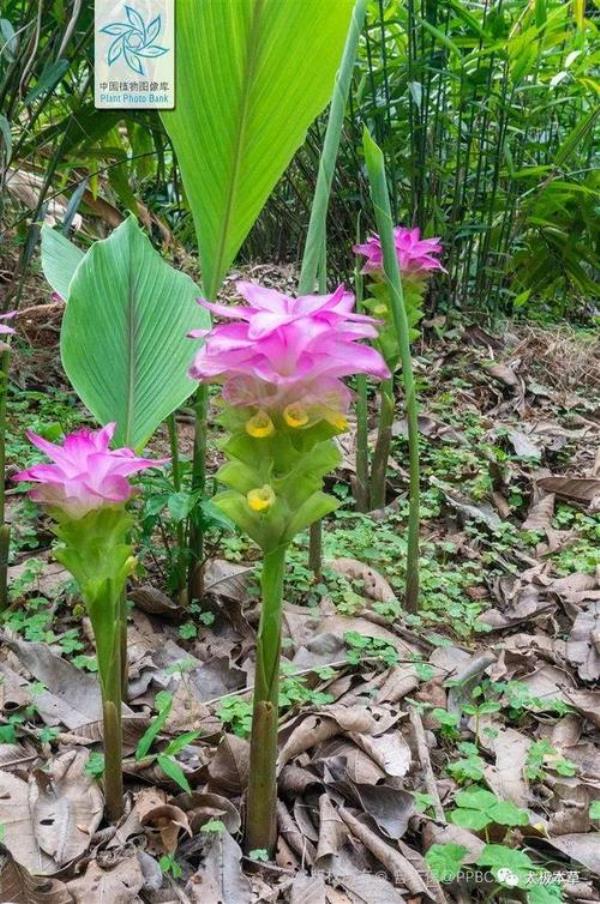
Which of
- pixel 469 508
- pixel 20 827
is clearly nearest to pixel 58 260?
pixel 20 827

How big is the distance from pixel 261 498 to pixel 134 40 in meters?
0.85

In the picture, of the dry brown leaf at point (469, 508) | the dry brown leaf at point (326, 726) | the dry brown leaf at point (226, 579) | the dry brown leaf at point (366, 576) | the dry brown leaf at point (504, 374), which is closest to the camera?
the dry brown leaf at point (326, 726)

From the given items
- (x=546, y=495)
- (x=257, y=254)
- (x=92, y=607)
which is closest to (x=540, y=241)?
(x=257, y=254)

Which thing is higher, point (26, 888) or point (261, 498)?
point (261, 498)

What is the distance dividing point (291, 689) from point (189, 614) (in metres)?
0.30

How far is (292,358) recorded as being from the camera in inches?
25.8

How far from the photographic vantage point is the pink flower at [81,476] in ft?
2.31

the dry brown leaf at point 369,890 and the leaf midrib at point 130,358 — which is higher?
the leaf midrib at point 130,358

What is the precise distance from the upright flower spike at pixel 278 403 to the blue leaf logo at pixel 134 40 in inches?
24.9

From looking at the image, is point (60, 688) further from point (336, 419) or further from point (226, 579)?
point (336, 419)

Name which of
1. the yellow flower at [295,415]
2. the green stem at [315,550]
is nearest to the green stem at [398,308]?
the green stem at [315,550]

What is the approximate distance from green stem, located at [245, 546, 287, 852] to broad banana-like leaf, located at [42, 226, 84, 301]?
516mm

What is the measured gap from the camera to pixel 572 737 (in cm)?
111

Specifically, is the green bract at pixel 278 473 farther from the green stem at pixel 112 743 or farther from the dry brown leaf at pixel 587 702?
the dry brown leaf at pixel 587 702
